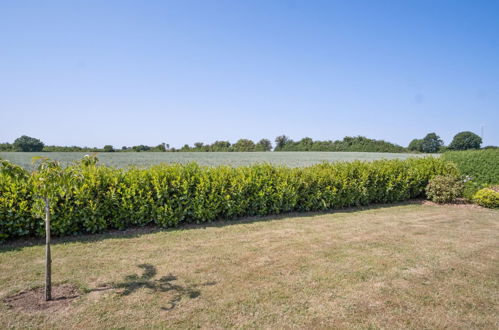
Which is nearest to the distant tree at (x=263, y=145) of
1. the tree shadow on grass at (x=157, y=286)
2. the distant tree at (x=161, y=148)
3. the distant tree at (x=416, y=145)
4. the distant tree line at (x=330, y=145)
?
the distant tree line at (x=330, y=145)

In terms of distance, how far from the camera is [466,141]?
3741 cm

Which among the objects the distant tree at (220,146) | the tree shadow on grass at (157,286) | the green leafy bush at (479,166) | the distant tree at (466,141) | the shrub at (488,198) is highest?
the distant tree at (466,141)

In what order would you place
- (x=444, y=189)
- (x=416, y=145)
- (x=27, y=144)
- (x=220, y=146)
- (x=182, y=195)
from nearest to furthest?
(x=182, y=195) → (x=444, y=189) → (x=27, y=144) → (x=220, y=146) → (x=416, y=145)

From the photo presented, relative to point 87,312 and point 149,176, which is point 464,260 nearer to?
point 87,312

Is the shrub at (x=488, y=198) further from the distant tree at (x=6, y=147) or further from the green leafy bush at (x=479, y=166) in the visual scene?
the distant tree at (x=6, y=147)

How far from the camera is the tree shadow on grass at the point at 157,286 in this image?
12.8 ft

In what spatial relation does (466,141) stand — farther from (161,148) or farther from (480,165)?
(161,148)

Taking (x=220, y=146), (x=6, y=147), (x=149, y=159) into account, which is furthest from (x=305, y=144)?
(x=6, y=147)

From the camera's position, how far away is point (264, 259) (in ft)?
16.9

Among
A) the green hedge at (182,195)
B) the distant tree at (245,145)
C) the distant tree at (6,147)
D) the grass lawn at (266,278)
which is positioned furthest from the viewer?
the distant tree at (245,145)

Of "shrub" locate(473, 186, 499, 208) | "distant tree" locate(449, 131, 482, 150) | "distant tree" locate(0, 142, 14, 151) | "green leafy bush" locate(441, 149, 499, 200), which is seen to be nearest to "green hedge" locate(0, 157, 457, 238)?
"shrub" locate(473, 186, 499, 208)

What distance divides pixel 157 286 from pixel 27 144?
42.2 feet

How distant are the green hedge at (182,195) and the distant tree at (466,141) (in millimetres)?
34475

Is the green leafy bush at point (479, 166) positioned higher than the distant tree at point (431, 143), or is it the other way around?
the distant tree at point (431, 143)
